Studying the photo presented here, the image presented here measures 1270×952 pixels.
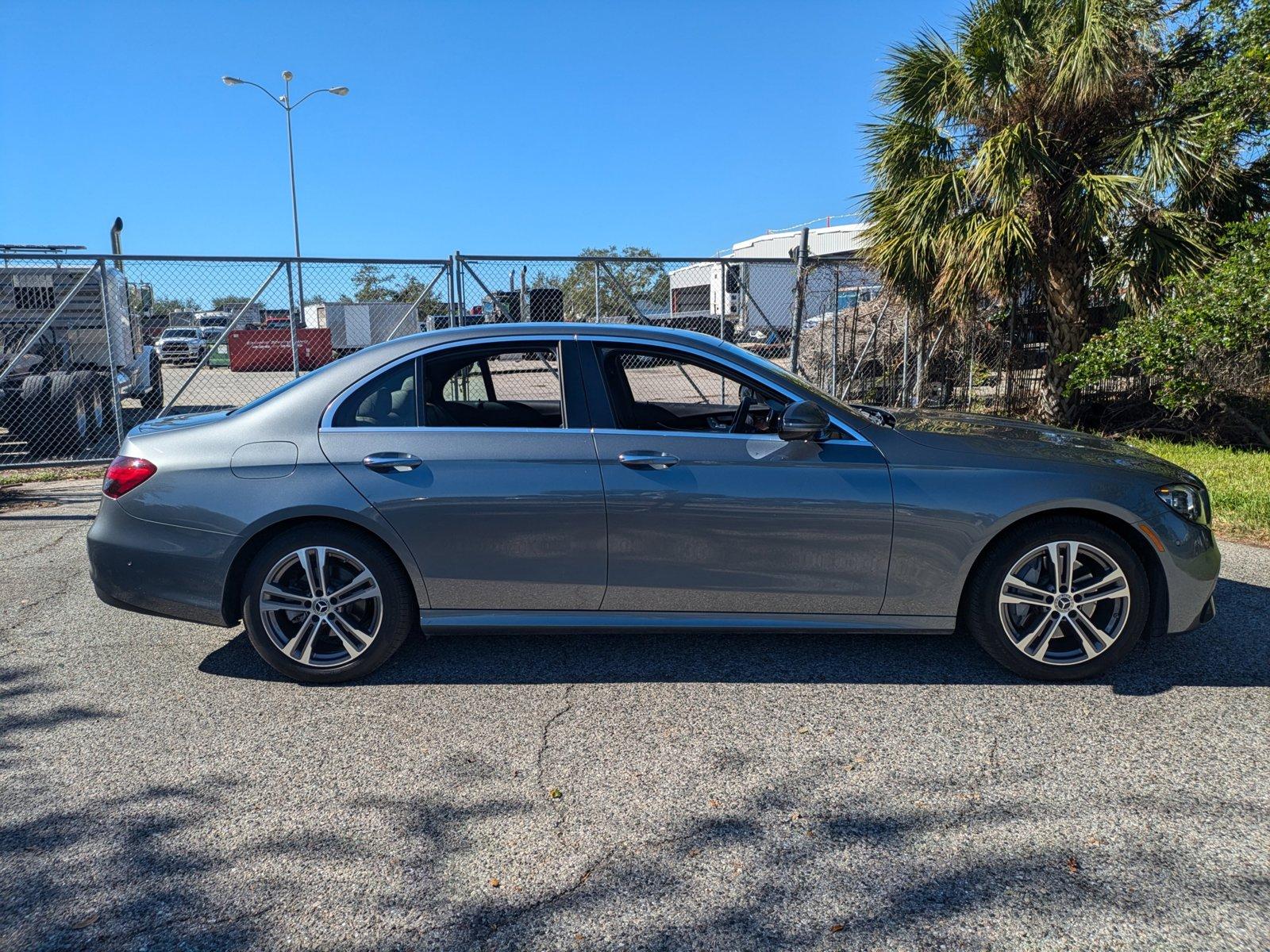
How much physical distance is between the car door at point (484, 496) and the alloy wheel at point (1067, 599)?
6.04 ft

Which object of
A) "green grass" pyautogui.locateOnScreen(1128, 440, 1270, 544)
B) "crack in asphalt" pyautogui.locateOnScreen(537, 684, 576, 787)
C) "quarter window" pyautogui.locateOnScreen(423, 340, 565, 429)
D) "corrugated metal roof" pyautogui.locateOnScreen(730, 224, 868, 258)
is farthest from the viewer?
"corrugated metal roof" pyautogui.locateOnScreen(730, 224, 868, 258)

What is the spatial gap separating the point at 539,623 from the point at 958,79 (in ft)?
31.5

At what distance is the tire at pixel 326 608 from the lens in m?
4.16

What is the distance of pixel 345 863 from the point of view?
9.37ft

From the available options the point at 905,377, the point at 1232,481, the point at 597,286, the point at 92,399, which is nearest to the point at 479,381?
the point at 597,286

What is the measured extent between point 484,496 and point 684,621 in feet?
3.46

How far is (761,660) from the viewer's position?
→ 4508mm

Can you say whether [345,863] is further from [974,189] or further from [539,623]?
[974,189]

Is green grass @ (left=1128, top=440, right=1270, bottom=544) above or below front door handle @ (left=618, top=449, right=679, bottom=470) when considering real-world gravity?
below

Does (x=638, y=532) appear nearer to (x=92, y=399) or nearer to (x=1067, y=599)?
(x=1067, y=599)

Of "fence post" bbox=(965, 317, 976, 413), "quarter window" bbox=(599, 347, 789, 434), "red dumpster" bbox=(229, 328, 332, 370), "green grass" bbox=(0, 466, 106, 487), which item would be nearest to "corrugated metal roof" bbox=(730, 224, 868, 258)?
"fence post" bbox=(965, 317, 976, 413)

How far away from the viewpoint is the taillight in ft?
14.0

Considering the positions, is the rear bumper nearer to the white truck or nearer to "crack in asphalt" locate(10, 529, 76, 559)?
"crack in asphalt" locate(10, 529, 76, 559)

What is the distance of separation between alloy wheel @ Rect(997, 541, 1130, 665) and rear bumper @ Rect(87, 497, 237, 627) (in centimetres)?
349
